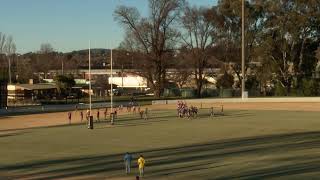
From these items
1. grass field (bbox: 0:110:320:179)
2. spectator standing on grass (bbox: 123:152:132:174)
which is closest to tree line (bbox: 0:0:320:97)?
grass field (bbox: 0:110:320:179)

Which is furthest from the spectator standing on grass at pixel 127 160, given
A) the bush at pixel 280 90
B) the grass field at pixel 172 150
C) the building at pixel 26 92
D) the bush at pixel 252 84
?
the bush at pixel 252 84

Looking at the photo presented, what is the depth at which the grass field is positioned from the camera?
26.4 meters

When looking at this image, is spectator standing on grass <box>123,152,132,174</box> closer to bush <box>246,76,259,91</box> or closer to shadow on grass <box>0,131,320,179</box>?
shadow on grass <box>0,131,320,179</box>

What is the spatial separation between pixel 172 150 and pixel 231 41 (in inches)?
3230

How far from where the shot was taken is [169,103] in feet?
312

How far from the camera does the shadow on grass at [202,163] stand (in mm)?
25903

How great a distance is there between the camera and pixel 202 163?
94.9ft

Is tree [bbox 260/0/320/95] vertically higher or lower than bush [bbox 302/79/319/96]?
higher

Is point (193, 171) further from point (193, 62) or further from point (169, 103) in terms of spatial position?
point (193, 62)

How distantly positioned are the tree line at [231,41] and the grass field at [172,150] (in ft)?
165

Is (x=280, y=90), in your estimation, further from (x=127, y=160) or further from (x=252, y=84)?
(x=127, y=160)

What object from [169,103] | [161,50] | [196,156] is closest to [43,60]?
[161,50]

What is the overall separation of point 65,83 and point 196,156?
8833 centimetres

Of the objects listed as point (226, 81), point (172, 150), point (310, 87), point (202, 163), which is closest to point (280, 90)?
point (310, 87)
